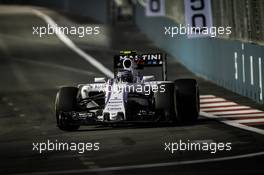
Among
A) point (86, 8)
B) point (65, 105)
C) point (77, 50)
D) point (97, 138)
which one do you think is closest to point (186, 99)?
point (65, 105)

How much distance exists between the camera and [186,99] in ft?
70.7

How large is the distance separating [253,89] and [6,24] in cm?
3909

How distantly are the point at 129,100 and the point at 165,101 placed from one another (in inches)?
35.0

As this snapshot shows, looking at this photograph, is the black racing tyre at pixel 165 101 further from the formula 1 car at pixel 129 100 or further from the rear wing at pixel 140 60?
the rear wing at pixel 140 60

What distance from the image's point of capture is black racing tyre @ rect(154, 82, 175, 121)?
2050 centimetres

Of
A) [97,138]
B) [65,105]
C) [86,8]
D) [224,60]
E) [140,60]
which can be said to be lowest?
[97,138]

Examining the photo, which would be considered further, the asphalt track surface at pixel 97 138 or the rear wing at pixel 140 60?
the rear wing at pixel 140 60

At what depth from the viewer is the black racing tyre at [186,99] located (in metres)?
21.5

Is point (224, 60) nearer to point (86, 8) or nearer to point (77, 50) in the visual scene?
point (77, 50)

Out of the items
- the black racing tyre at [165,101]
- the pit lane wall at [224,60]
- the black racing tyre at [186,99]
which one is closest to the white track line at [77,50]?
the pit lane wall at [224,60]

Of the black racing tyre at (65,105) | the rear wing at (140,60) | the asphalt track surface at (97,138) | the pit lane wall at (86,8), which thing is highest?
the pit lane wall at (86,8)

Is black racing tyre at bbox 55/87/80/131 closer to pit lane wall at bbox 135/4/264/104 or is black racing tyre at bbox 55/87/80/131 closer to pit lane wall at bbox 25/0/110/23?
pit lane wall at bbox 135/4/264/104

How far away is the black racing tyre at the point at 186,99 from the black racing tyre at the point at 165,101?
0.85 metres

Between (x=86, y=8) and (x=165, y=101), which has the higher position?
(x=86, y=8)
